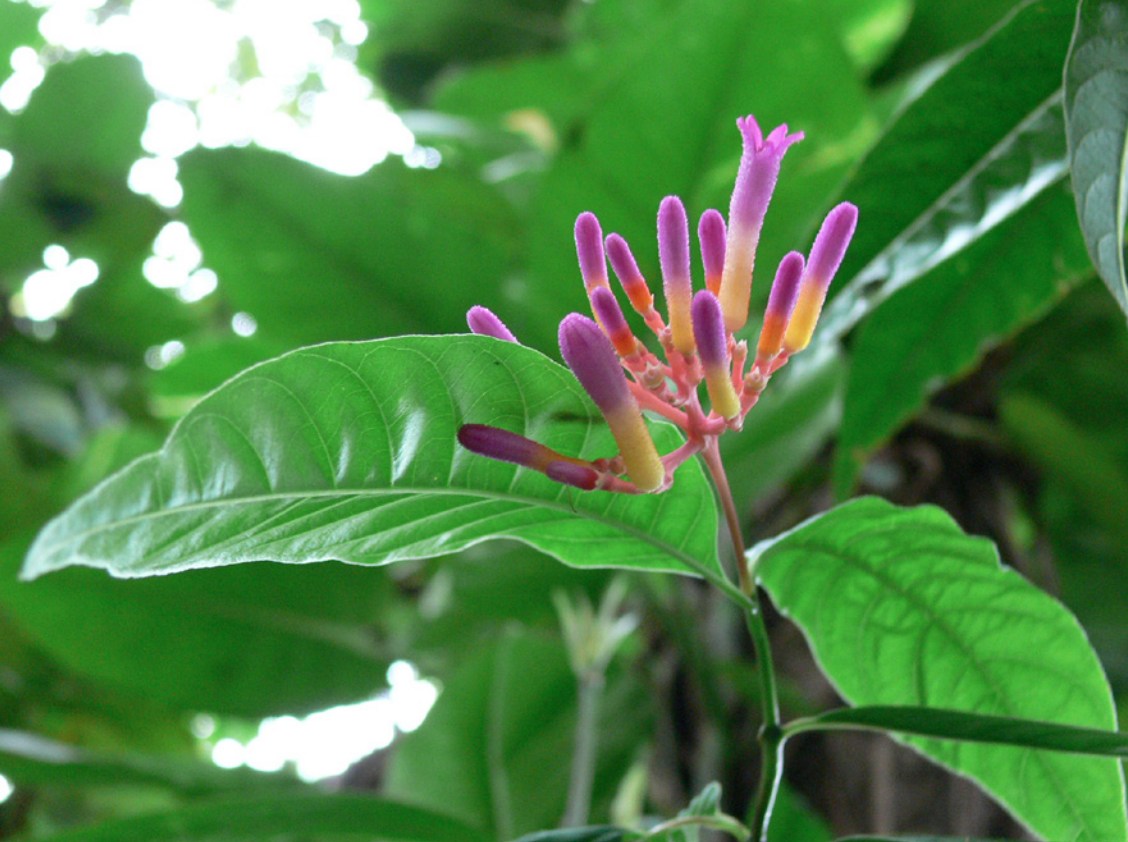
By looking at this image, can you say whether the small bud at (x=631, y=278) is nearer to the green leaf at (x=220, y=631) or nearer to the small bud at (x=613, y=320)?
the small bud at (x=613, y=320)

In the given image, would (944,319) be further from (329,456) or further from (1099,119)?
(329,456)

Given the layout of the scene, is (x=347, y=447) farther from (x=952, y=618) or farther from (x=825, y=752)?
(x=825, y=752)

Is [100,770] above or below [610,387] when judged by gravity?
above

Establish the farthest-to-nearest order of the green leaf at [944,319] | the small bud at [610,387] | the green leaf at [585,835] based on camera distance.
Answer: the green leaf at [944,319]
the green leaf at [585,835]
the small bud at [610,387]

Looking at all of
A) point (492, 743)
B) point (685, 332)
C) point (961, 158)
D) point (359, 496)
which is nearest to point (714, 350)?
point (685, 332)

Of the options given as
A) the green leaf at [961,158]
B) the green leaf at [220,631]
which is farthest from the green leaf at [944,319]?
the green leaf at [220,631]

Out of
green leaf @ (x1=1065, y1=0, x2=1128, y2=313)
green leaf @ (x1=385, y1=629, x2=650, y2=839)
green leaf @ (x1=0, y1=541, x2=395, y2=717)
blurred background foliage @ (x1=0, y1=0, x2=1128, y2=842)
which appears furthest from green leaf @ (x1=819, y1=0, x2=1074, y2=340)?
green leaf @ (x1=0, y1=541, x2=395, y2=717)
